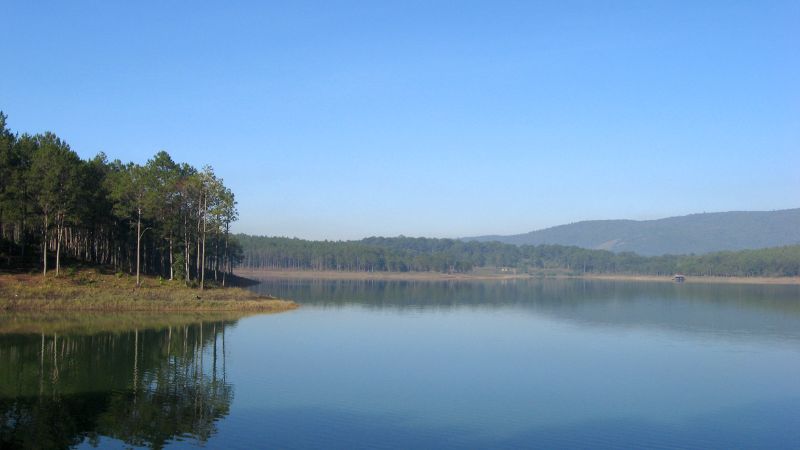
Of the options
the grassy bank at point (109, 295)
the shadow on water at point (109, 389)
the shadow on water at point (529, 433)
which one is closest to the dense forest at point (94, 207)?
the grassy bank at point (109, 295)

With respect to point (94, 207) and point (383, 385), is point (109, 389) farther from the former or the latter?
point (94, 207)

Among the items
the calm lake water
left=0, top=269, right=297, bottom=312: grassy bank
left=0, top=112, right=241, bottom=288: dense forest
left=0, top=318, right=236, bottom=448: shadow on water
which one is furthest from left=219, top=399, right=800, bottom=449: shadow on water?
left=0, top=112, right=241, bottom=288: dense forest

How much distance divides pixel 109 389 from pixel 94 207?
130 ft

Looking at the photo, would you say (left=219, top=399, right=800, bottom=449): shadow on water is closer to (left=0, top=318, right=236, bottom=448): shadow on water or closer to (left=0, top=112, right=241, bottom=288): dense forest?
(left=0, top=318, right=236, bottom=448): shadow on water

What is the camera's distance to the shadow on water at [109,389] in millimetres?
22312

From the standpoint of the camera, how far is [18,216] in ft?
187

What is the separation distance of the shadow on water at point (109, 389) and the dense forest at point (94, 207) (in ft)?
62.4

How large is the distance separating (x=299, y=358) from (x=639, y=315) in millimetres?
47336

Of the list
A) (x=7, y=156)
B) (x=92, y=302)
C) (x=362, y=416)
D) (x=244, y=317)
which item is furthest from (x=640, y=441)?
(x=7, y=156)

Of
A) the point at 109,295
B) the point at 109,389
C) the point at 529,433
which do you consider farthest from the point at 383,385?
the point at 109,295

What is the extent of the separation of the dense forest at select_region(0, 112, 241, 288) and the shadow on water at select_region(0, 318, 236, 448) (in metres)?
19.0

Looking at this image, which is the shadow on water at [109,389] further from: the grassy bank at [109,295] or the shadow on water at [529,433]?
the grassy bank at [109,295]

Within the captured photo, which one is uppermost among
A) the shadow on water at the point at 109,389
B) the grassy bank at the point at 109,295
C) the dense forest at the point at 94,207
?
the dense forest at the point at 94,207

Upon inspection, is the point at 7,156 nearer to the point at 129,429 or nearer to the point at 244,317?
the point at 244,317
